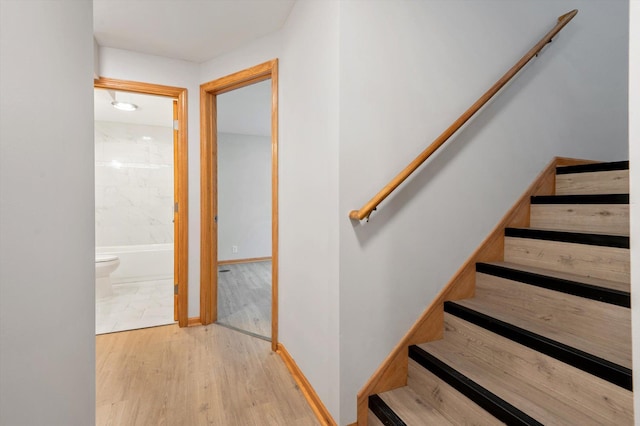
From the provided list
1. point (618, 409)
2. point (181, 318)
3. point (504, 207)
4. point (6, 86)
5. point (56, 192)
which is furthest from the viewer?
point (181, 318)

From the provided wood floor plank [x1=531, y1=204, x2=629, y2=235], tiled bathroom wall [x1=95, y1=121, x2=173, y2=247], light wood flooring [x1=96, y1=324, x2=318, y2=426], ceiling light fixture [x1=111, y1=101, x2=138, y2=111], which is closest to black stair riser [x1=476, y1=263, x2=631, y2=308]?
wood floor plank [x1=531, y1=204, x2=629, y2=235]

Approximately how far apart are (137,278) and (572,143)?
16.4 feet

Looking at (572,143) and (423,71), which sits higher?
(423,71)

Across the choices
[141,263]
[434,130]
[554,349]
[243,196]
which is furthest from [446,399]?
[243,196]

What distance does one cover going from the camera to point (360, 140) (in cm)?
146

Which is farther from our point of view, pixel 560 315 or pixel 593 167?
pixel 593 167

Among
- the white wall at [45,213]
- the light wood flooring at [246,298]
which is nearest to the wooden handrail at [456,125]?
the white wall at [45,213]

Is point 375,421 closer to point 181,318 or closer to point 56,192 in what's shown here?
point 56,192

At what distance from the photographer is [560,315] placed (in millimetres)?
1354

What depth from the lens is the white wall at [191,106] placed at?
8.61 ft

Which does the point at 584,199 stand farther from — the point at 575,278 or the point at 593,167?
the point at 575,278

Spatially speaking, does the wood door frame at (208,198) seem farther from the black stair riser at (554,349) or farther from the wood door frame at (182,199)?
the black stair riser at (554,349)

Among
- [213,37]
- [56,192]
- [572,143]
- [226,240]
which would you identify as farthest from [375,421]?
[226,240]

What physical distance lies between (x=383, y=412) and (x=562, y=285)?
97 cm
